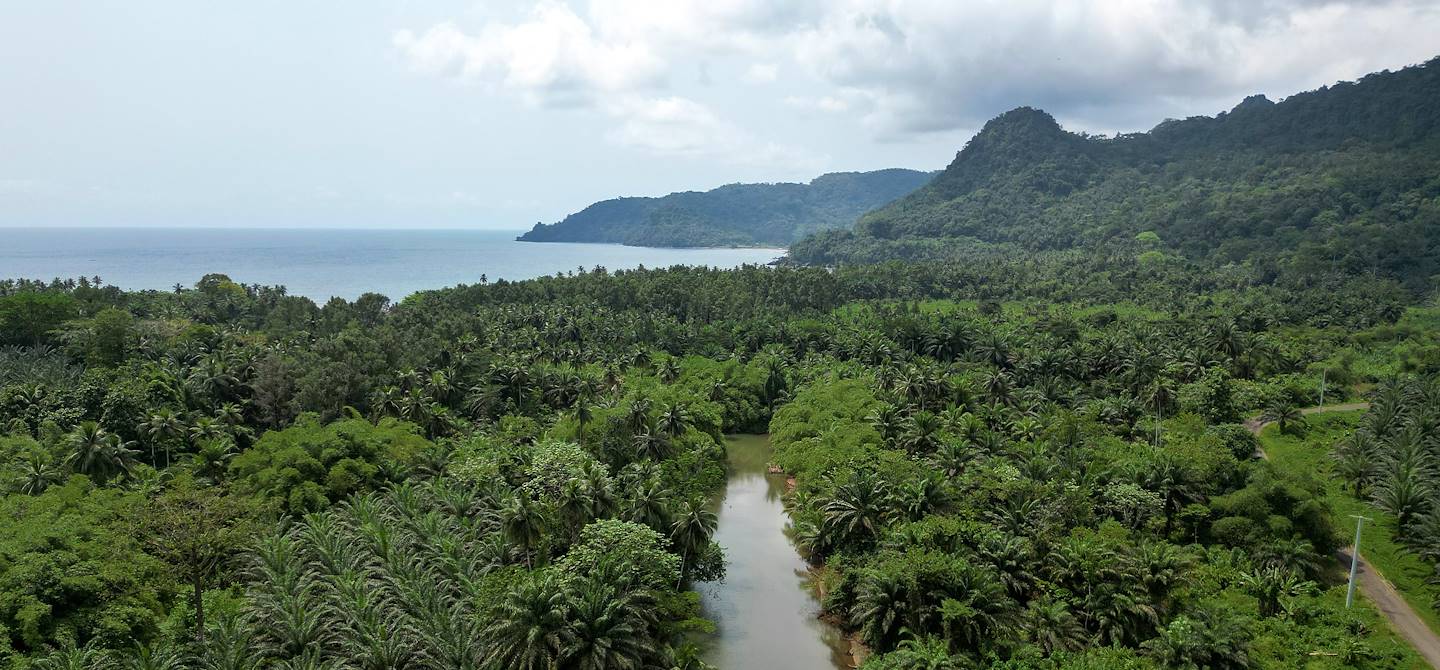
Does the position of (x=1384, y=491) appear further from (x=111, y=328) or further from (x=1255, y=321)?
(x=111, y=328)

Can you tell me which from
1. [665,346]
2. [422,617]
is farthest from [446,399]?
[422,617]

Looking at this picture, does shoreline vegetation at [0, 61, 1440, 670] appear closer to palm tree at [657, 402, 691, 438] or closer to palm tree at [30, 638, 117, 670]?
palm tree at [30, 638, 117, 670]

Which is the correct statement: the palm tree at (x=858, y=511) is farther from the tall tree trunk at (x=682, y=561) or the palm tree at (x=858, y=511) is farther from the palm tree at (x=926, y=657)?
the palm tree at (x=926, y=657)

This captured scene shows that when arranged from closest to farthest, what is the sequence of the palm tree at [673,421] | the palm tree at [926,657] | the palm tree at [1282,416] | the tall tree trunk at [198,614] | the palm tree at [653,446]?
the palm tree at [926,657]
the tall tree trunk at [198,614]
the palm tree at [653,446]
the palm tree at [673,421]
the palm tree at [1282,416]

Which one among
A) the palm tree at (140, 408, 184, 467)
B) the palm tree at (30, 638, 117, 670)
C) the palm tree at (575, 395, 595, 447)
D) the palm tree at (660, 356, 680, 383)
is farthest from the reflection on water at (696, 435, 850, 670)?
the palm tree at (140, 408, 184, 467)

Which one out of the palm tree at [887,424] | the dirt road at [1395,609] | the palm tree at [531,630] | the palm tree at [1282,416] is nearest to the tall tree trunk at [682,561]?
the palm tree at [531,630]

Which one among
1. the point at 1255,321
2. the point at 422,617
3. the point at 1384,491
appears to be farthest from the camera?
the point at 1255,321
